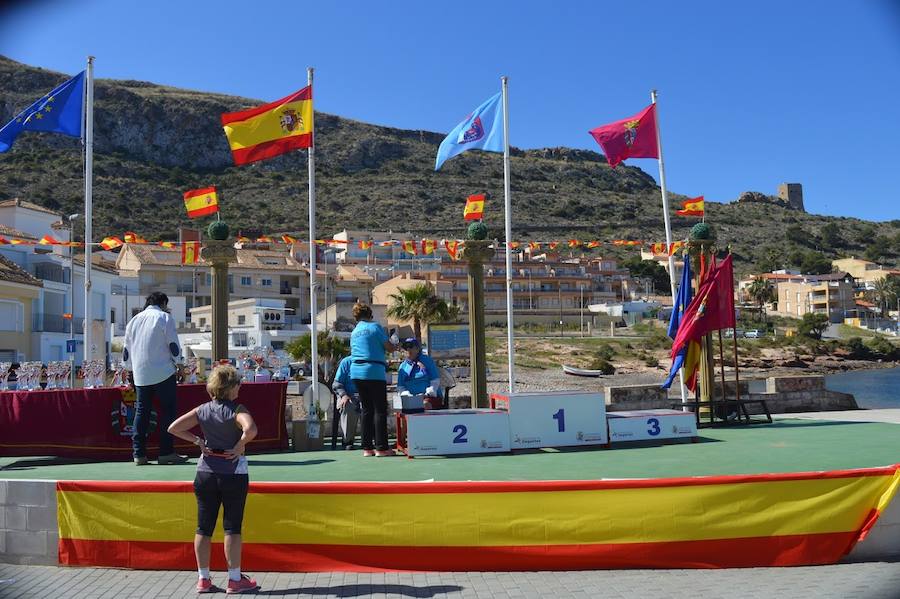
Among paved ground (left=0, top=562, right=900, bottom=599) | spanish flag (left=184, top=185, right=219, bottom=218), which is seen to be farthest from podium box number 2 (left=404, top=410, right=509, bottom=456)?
spanish flag (left=184, top=185, right=219, bottom=218)

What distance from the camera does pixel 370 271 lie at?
8444 cm

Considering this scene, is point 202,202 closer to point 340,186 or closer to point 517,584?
point 517,584

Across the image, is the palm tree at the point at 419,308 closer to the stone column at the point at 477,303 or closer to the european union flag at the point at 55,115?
the stone column at the point at 477,303

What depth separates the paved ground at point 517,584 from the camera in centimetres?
581

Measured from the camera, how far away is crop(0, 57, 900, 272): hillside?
379ft

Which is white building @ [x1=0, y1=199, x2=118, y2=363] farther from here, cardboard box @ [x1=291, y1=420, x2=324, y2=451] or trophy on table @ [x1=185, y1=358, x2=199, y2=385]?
cardboard box @ [x1=291, y1=420, x2=324, y2=451]

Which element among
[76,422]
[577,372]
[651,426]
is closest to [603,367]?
[577,372]

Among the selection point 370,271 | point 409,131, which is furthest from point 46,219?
point 409,131

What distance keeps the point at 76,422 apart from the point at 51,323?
37.7 meters

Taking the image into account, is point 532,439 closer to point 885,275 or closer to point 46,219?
point 46,219

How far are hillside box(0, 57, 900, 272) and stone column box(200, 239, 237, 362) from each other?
98105mm

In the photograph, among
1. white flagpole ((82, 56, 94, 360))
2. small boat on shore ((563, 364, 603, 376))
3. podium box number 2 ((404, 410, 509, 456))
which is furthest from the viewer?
small boat on shore ((563, 364, 603, 376))

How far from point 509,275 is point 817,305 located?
10674 cm

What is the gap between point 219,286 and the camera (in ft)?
41.1
